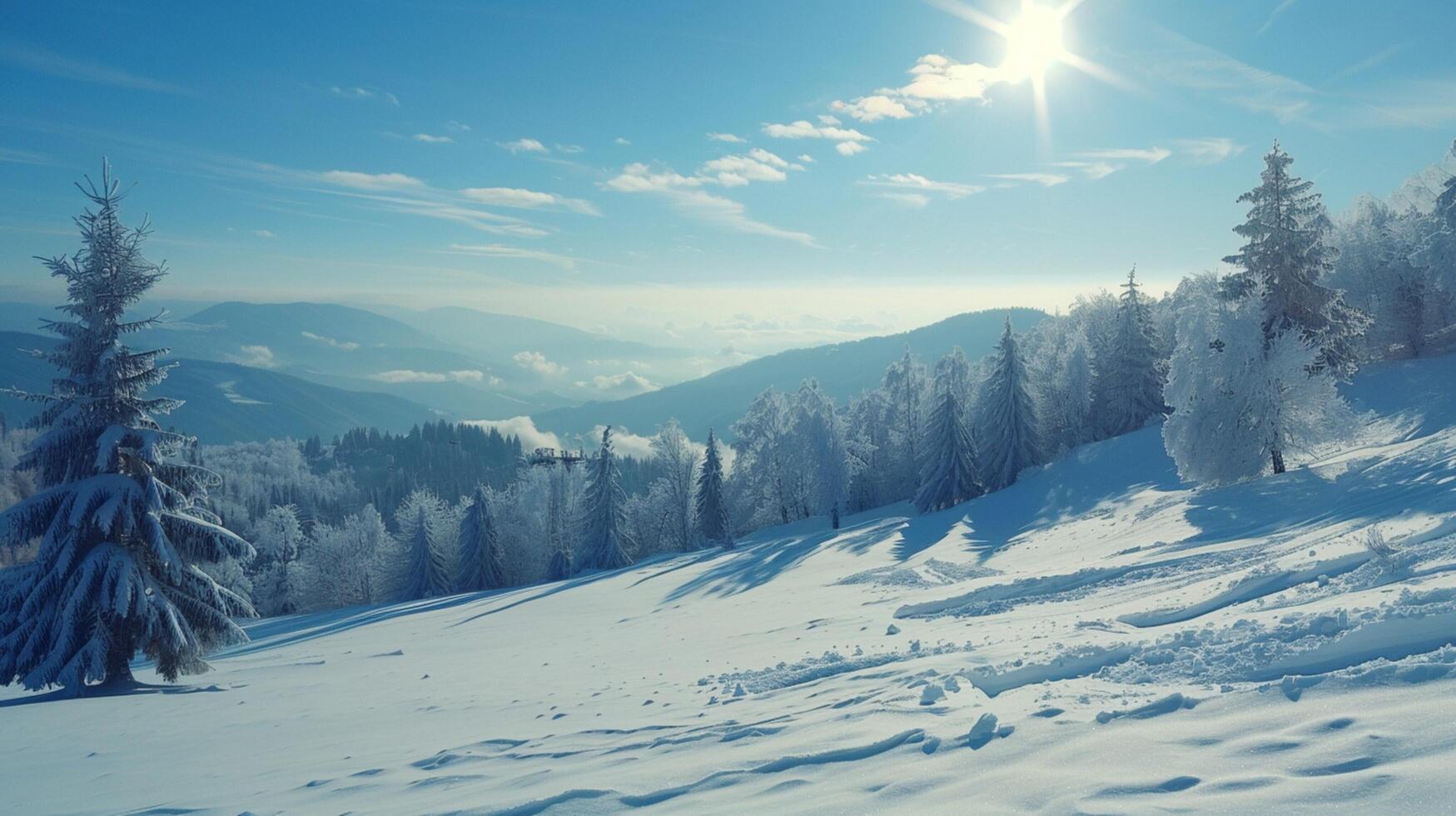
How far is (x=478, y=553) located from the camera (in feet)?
173

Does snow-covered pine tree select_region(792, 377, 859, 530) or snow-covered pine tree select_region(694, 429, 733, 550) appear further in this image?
snow-covered pine tree select_region(694, 429, 733, 550)

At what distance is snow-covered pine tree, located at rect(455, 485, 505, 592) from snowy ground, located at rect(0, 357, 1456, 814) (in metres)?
32.8

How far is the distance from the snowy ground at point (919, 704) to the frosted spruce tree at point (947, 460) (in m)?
24.7

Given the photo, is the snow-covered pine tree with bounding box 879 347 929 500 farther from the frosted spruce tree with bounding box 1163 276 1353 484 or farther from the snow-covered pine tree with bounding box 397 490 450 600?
the snow-covered pine tree with bounding box 397 490 450 600

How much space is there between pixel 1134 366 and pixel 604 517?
38.9 metres

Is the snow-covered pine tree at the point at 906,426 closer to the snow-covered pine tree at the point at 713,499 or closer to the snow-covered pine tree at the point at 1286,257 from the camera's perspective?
the snow-covered pine tree at the point at 713,499

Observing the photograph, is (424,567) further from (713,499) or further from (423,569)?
(713,499)

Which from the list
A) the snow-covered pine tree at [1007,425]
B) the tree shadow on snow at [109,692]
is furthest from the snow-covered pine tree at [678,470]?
the tree shadow on snow at [109,692]

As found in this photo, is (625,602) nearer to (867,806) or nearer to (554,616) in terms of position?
(554,616)

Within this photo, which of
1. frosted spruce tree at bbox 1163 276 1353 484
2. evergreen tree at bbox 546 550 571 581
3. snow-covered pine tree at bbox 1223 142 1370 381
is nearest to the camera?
frosted spruce tree at bbox 1163 276 1353 484

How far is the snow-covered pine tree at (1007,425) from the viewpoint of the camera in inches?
1852

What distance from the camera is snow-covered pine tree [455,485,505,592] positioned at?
52.8 meters

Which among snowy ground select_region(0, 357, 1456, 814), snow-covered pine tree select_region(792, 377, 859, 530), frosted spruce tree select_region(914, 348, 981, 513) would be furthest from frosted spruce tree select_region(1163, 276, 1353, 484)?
snow-covered pine tree select_region(792, 377, 859, 530)

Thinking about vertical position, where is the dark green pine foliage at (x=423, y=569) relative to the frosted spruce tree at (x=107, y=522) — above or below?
below
